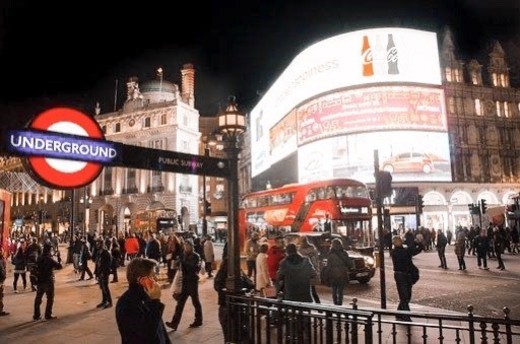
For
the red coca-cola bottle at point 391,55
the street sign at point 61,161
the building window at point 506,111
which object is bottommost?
the street sign at point 61,161

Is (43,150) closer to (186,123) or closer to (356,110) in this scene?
(356,110)

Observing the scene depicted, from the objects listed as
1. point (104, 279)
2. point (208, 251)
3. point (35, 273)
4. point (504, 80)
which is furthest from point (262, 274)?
point (504, 80)

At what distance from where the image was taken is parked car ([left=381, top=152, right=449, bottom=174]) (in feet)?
124

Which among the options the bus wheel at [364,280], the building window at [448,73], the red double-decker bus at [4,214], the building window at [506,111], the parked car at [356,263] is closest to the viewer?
the parked car at [356,263]

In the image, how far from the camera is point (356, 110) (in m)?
38.1

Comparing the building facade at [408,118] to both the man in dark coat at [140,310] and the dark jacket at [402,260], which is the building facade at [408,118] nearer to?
the dark jacket at [402,260]

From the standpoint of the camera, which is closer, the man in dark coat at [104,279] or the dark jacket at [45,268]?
the dark jacket at [45,268]

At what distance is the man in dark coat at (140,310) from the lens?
3924 mm

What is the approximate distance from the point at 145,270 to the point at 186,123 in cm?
6405

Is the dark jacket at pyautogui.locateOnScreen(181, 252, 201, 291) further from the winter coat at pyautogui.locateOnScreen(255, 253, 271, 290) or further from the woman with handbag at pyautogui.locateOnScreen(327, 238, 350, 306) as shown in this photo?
the woman with handbag at pyautogui.locateOnScreen(327, 238, 350, 306)

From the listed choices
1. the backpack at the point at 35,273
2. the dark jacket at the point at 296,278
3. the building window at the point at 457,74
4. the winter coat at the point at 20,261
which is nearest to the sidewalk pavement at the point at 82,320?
the backpack at the point at 35,273

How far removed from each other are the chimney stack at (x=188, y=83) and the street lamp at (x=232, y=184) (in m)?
64.0

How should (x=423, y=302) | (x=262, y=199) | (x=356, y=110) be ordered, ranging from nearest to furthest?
1. (x=423, y=302)
2. (x=262, y=199)
3. (x=356, y=110)

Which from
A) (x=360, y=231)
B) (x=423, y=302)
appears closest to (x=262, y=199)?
(x=360, y=231)
